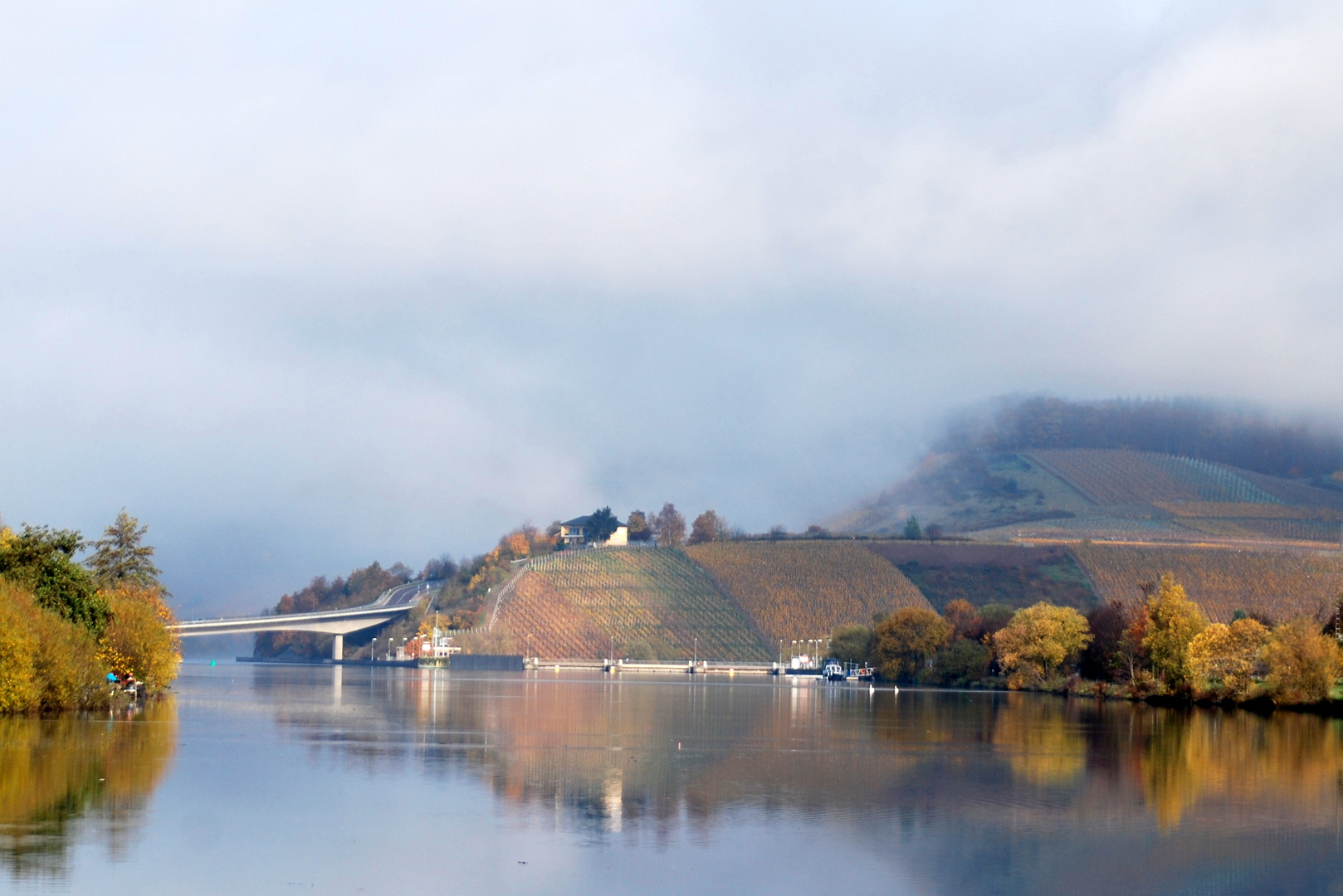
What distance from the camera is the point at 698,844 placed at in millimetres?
Result: 23656

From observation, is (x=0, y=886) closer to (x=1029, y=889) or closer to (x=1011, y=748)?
(x=1029, y=889)

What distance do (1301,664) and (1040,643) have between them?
123 feet

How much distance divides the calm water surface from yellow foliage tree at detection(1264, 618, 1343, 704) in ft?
70.6

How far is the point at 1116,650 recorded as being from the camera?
105250 mm

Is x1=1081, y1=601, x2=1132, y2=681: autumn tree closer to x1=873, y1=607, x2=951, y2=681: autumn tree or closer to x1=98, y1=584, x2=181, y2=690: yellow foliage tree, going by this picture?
x1=873, y1=607, x2=951, y2=681: autumn tree

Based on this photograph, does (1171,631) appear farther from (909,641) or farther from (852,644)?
(852,644)

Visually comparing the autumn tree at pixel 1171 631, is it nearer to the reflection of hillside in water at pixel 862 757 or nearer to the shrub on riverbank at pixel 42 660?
the reflection of hillside in water at pixel 862 757

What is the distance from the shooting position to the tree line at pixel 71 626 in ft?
150

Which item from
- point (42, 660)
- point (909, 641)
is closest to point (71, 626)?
point (42, 660)

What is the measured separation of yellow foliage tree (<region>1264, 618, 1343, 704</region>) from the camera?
74812mm

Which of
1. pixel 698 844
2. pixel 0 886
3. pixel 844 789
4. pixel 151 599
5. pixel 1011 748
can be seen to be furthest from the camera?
pixel 151 599

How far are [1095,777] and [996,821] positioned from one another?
34.4ft

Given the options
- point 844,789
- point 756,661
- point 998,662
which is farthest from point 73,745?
point 756,661

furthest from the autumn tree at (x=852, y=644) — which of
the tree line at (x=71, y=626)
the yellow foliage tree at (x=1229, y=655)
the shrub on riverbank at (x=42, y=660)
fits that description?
the shrub on riverbank at (x=42, y=660)
